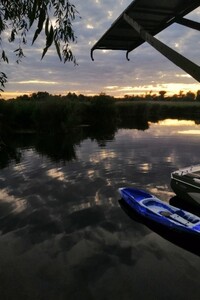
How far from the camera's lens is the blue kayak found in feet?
44.5

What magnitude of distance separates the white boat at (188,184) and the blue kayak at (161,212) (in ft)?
6.46

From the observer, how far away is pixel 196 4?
18.4 feet

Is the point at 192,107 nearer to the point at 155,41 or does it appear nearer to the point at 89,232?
the point at 89,232

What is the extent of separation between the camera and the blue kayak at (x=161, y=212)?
13555 millimetres

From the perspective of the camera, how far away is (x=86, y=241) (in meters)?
13.6

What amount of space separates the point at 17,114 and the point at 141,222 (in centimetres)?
4796

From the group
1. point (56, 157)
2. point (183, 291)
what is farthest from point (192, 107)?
point (183, 291)

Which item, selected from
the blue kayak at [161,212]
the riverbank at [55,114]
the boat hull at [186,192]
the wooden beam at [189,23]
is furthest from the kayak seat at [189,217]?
the riverbank at [55,114]

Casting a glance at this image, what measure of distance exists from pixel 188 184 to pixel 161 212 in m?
3.16

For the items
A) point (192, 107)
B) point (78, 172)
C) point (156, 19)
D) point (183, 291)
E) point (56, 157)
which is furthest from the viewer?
point (192, 107)

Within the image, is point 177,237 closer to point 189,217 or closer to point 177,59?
point 189,217

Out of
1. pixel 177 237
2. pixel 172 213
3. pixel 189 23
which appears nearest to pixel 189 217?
pixel 172 213

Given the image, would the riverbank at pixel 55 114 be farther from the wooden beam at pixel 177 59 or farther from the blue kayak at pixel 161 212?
the wooden beam at pixel 177 59

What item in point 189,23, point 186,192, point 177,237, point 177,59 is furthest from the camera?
point 186,192
